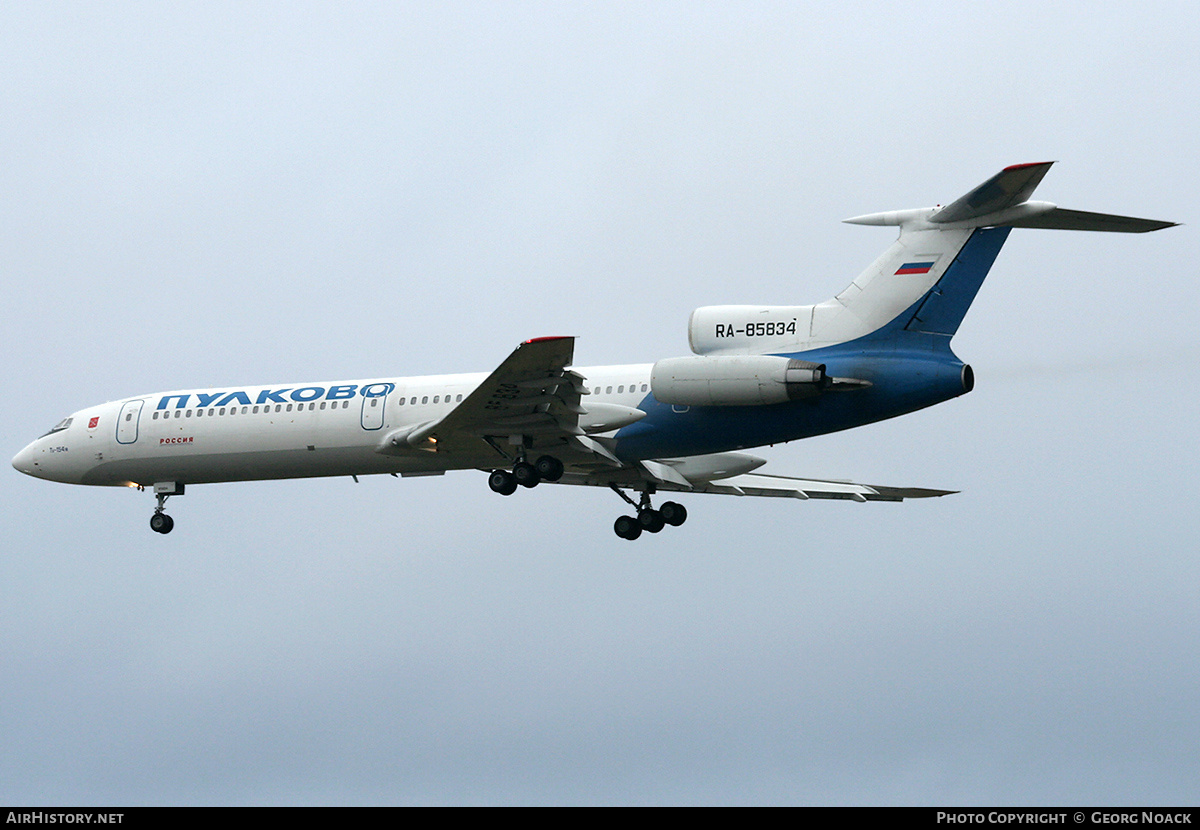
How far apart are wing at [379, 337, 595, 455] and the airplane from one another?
0.04m

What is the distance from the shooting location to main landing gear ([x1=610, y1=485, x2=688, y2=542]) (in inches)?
1380

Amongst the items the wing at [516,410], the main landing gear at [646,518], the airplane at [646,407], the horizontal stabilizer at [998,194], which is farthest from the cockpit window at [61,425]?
the horizontal stabilizer at [998,194]

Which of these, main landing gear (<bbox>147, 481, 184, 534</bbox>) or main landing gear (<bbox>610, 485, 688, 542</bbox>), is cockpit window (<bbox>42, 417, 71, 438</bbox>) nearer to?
main landing gear (<bbox>147, 481, 184, 534</bbox>)

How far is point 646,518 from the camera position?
35.1 m

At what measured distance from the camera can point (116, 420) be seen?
1391 inches

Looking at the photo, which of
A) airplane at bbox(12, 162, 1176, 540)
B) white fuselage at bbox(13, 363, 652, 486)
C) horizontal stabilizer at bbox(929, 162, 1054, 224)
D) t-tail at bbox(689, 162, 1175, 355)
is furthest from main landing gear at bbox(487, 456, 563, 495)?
horizontal stabilizer at bbox(929, 162, 1054, 224)

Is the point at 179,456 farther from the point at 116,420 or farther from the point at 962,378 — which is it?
the point at 962,378

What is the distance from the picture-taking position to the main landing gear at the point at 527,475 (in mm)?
31844

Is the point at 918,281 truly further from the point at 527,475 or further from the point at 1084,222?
the point at 527,475

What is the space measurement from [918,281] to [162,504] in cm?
1848

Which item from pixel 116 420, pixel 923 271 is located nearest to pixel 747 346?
pixel 923 271

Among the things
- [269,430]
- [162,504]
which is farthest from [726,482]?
[162,504]

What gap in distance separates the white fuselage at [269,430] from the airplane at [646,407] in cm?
4
